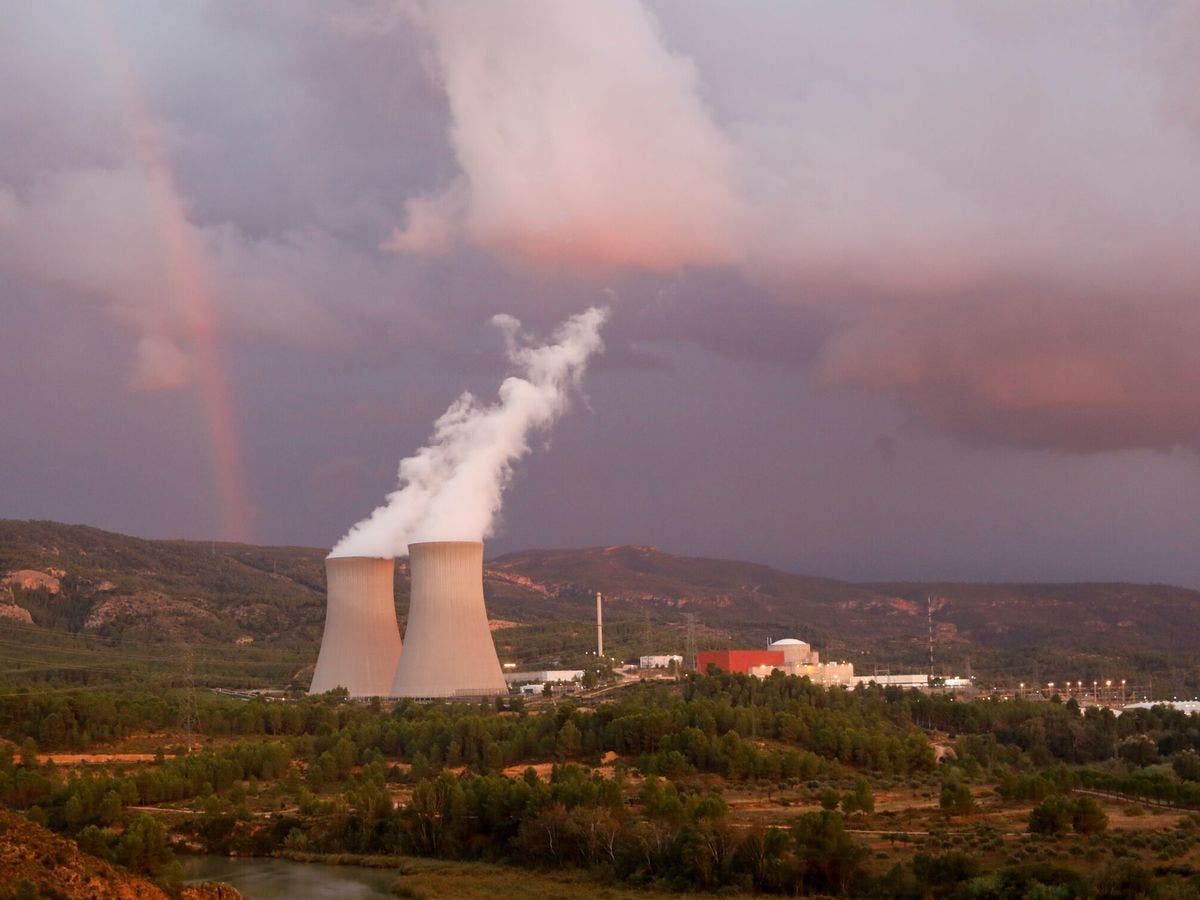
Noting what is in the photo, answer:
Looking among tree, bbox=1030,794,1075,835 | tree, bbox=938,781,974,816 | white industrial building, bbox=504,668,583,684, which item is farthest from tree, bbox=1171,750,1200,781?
white industrial building, bbox=504,668,583,684

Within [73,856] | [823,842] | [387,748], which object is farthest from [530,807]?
[387,748]

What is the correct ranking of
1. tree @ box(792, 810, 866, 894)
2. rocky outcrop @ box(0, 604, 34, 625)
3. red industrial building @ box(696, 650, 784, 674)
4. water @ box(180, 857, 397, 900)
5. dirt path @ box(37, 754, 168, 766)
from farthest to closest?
rocky outcrop @ box(0, 604, 34, 625) → red industrial building @ box(696, 650, 784, 674) → dirt path @ box(37, 754, 168, 766) → water @ box(180, 857, 397, 900) → tree @ box(792, 810, 866, 894)

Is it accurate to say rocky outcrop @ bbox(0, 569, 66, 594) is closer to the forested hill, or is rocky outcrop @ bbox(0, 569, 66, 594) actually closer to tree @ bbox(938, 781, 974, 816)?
the forested hill

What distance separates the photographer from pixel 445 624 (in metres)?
44.8

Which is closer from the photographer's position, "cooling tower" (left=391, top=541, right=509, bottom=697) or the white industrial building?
"cooling tower" (left=391, top=541, right=509, bottom=697)

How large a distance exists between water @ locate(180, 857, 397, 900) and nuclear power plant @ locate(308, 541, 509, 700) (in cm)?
1282

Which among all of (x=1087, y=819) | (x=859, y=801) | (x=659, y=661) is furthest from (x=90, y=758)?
(x=659, y=661)

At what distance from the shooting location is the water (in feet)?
92.7

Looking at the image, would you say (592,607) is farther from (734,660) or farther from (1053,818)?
(1053,818)

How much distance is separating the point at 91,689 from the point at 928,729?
3403 centimetres

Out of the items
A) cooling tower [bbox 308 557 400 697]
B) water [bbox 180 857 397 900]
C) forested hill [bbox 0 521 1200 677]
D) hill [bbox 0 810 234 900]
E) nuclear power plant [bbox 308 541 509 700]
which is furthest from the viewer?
forested hill [bbox 0 521 1200 677]

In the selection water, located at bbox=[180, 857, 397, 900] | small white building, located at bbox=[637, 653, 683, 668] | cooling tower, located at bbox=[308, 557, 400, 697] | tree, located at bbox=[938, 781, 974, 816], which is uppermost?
cooling tower, located at bbox=[308, 557, 400, 697]

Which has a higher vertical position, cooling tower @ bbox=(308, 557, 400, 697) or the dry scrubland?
cooling tower @ bbox=(308, 557, 400, 697)

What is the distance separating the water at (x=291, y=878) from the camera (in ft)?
92.7
